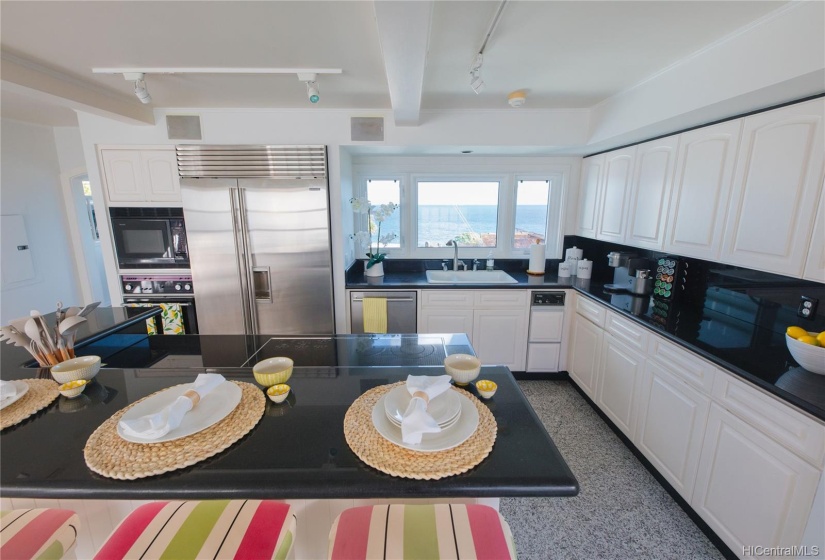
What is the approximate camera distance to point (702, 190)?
193 centimetres

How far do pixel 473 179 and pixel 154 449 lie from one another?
10.8 feet

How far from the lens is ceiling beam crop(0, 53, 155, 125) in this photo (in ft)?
5.89

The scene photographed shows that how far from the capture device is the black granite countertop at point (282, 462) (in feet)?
2.65

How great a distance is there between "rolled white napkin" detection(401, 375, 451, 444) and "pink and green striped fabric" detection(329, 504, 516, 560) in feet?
0.72

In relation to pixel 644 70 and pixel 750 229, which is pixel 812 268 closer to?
pixel 750 229

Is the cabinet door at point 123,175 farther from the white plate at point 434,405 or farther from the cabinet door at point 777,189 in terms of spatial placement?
the cabinet door at point 777,189

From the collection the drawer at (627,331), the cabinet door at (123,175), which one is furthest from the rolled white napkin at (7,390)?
the drawer at (627,331)

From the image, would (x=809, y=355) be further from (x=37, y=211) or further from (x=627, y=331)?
(x=37, y=211)

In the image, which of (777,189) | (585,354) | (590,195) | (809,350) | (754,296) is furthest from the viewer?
(590,195)

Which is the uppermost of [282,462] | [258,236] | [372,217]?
[372,217]

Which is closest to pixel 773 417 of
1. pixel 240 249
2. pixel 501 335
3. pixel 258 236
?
pixel 501 335

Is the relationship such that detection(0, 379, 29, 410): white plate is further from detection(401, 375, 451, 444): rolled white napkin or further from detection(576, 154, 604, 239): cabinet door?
detection(576, 154, 604, 239): cabinet door

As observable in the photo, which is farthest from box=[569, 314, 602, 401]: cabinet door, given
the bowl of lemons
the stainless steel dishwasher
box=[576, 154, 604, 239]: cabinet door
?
the stainless steel dishwasher

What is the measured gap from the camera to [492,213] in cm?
357
